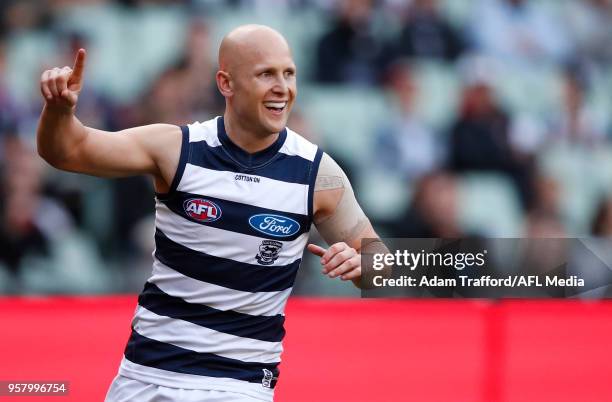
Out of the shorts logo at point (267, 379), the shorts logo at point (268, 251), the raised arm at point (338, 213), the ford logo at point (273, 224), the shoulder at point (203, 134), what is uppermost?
the shoulder at point (203, 134)

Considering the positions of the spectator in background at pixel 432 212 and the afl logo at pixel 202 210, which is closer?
the afl logo at pixel 202 210

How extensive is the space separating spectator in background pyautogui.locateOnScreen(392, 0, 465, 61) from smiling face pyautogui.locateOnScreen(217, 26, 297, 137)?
5.18 metres

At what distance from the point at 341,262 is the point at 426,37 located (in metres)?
5.70

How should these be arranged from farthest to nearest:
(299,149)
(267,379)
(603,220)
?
(603,220) < (299,149) < (267,379)

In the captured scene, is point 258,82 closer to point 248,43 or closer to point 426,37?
point 248,43

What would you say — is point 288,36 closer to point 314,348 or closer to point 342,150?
point 342,150

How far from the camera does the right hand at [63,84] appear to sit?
3.66 meters

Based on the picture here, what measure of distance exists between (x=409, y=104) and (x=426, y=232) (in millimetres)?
1139

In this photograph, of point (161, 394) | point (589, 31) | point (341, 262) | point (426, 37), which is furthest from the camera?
point (589, 31)

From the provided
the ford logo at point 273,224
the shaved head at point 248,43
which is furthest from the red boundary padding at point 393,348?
the shaved head at point 248,43

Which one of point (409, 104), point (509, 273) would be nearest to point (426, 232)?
point (409, 104)

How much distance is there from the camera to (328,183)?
421 centimetres

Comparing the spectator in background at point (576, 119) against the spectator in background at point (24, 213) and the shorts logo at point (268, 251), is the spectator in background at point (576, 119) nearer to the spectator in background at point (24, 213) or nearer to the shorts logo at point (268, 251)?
the spectator in background at point (24, 213)

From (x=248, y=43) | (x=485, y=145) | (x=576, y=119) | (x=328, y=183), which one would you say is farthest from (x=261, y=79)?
(x=576, y=119)
